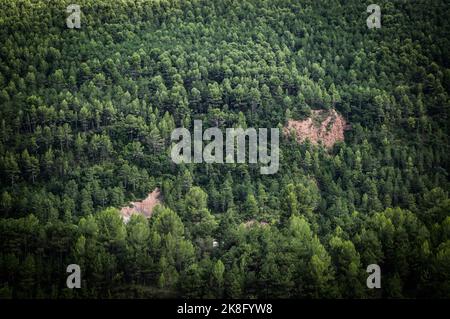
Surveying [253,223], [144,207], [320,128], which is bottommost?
[253,223]

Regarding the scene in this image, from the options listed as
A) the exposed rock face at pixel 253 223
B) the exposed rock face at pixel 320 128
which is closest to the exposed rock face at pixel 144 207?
the exposed rock face at pixel 253 223

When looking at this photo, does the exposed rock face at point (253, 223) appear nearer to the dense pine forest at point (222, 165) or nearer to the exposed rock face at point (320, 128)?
the dense pine forest at point (222, 165)

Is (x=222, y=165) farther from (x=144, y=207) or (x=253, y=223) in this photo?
(x=144, y=207)

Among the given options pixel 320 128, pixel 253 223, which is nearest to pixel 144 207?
pixel 253 223

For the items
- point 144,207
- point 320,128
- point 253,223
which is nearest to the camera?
point 253,223

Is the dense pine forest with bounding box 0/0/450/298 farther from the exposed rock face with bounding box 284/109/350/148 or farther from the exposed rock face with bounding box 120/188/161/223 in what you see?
the exposed rock face with bounding box 284/109/350/148
